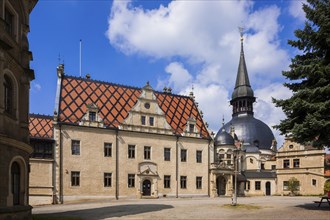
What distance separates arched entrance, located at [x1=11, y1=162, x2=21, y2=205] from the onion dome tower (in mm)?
54517

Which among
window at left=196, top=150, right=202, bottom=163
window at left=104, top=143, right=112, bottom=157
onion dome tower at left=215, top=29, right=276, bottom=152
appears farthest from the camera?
onion dome tower at left=215, top=29, right=276, bottom=152

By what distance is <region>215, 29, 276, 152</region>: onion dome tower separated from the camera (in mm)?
67500

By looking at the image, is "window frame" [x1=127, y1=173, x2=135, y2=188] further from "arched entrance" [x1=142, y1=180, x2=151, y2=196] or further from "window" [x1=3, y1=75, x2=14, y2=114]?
"window" [x1=3, y1=75, x2=14, y2=114]

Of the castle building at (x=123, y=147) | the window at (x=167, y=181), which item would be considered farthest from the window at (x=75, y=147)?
the window at (x=167, y=181)

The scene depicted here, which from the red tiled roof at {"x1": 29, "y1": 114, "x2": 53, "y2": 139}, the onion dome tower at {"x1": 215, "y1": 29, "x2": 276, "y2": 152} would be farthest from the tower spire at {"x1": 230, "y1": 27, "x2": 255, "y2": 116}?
the red tiled roof at {"x1": 29, "y1": 114, "x2": 53, "y2": 139}

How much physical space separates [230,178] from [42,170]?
896 inches

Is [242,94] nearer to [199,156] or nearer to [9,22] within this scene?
[199,156]

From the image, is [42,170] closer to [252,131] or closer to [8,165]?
[8,165]

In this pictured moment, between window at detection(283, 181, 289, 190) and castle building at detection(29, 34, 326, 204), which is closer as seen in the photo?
castle building at detection(29, 34, 326, 204)

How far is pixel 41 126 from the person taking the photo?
111 feet

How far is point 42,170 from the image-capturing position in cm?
3191

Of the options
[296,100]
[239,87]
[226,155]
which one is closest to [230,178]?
[226,155]

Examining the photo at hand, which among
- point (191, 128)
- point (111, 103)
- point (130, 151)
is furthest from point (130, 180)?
point (191, 128)

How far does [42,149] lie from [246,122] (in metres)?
45.9
